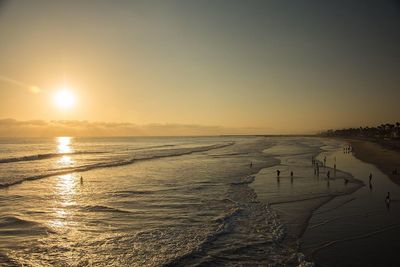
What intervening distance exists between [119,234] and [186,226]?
155 inches

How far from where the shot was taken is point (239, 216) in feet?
72.2

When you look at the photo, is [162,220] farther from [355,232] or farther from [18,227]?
[355,232]

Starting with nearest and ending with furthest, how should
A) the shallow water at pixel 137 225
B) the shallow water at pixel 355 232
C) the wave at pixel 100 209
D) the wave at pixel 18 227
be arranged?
the shallow water at pixel 355 232
the shallow water at pixel 137 225
the wave at pixel 18 227
the wave at pixel 100 209

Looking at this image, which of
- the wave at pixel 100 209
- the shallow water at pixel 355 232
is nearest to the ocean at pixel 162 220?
the wave at pixel 100 209

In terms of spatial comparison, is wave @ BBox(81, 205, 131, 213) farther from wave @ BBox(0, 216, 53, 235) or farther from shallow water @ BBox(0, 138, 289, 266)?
wave @ BBox(0, 216, 53, 235)

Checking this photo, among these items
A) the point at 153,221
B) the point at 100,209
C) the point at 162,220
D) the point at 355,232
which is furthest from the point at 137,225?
the point at 355,232

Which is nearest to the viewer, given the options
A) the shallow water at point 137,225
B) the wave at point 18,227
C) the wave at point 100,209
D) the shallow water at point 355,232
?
the shallow water at point 355,232

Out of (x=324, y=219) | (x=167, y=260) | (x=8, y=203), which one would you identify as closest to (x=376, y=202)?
(x=324, y=219)

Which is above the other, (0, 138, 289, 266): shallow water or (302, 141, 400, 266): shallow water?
(302, 141, 400, 266): shallow water

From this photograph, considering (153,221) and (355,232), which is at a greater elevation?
(355,232)

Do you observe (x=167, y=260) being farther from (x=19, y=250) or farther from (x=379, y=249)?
(x=379, y=249)

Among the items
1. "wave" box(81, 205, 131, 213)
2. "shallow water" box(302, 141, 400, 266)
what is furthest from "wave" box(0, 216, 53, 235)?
"shallow water" box(302, 141, 400, 266)

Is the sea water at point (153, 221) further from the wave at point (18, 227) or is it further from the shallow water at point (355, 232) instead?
the shallow water at point (355, 232)

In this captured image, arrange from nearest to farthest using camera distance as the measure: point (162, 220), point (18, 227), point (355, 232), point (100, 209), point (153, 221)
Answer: point (355, 232) → point (18, 227) → point (153, 221) → point (162, 220) → point (100, 209)
